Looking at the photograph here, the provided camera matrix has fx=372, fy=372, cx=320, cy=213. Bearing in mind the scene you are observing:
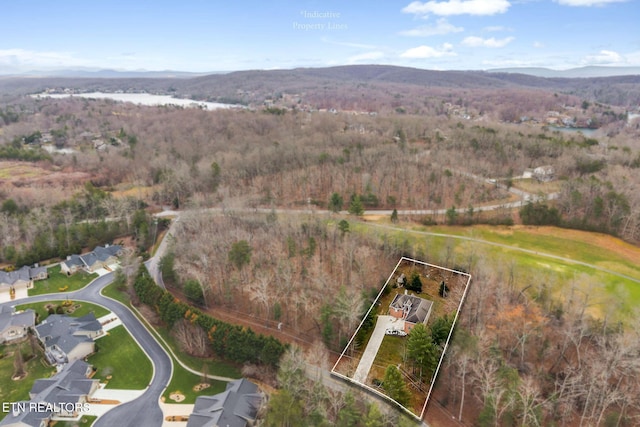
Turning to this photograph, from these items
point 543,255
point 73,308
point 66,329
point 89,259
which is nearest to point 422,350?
point 66,329

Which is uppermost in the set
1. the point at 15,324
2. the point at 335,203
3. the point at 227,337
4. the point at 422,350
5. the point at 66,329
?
the point at 422,350

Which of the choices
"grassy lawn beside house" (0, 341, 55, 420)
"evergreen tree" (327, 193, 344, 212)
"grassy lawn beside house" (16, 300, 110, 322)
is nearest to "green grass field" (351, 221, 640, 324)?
"evergreen tree" (327, 193, 344, 212)

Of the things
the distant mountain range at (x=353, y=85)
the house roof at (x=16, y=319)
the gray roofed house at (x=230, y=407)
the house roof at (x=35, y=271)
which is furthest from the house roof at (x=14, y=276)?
the distant mountain range at (x=353, y=85)

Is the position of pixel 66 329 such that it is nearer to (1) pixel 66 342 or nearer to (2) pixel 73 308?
(1) pixel 66 342

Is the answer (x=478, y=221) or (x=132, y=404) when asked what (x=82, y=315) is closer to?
(x=132, y=404)

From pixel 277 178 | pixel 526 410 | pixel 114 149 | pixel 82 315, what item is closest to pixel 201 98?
pixel 114 149

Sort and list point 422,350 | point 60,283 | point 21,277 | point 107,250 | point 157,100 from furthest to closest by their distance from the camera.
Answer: point 157,100 → point 107,250 → point 60,283 → point 21,277 → point 422,350

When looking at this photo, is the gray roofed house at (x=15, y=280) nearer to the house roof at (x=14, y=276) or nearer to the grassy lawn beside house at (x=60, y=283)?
the house roof at (x=14, y=276)
